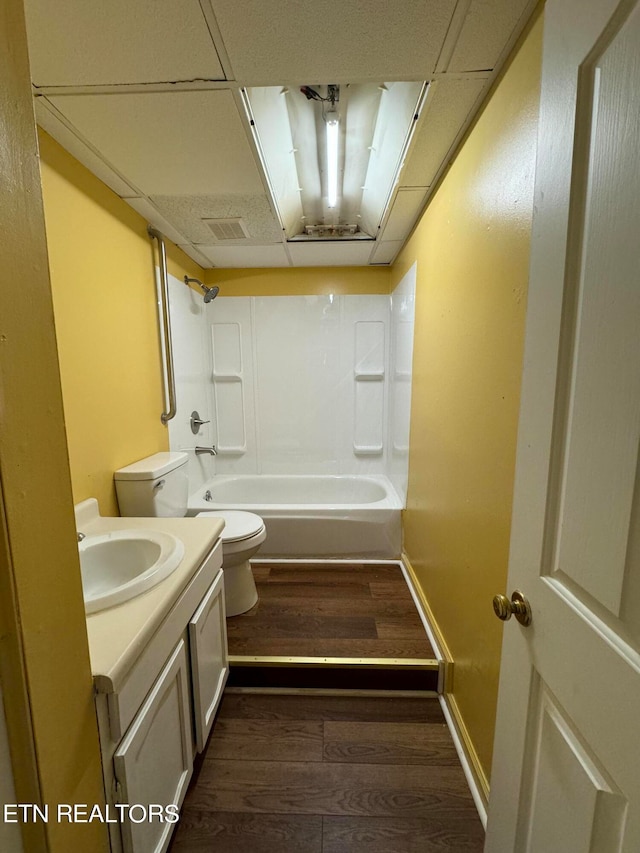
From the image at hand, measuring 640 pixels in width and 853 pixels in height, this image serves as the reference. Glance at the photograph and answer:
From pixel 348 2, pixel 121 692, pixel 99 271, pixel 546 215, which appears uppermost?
pixel 348 2

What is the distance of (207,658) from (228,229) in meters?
2.19

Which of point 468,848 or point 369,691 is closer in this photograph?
point 468,848

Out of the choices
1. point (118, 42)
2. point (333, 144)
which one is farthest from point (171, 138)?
point (333, 144)

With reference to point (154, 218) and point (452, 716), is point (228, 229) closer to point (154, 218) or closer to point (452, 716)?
point (154, 218)

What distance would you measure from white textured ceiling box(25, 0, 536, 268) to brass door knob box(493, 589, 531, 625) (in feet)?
4.51

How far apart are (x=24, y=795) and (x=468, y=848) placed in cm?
121

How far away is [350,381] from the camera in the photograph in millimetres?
3074

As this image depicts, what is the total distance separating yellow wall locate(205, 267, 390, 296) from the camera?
292 cm

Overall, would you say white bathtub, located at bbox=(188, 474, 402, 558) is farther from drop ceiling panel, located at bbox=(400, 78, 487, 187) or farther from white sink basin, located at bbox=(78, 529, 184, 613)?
drop ceiling panel, located at bbox=(400, 78, 487, 187)

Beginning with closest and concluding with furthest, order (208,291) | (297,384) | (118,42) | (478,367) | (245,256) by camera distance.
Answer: (118,42), (478,367), (245,256), (208,291), (297,384)

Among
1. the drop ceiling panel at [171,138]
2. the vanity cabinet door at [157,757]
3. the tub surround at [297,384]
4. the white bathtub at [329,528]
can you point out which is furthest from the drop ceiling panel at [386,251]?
the vanity cabinet door at [157,757]

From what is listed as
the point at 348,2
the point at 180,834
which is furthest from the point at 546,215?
the point at 180,834

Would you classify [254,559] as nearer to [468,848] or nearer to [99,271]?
[468,848]

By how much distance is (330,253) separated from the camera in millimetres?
2557
